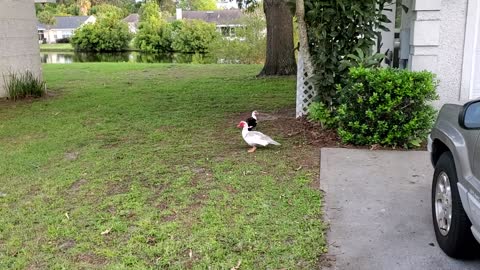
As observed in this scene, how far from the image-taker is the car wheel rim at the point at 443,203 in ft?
11.0

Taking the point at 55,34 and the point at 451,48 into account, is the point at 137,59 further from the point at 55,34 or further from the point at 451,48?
the point at 55,34

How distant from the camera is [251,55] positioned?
94.9ft

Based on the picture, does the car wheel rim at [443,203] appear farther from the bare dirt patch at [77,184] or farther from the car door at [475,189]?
the bare dirt patch at [77,184]

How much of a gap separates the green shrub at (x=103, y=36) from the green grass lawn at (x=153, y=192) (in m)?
38.5

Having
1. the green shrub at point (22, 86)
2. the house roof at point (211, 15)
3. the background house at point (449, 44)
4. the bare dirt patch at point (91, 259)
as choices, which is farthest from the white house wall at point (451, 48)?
the house roof at point (211, 15)

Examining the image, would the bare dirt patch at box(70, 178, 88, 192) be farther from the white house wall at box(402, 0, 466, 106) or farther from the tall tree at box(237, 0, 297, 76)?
the tall tree at box(237, 0, 297, 76)

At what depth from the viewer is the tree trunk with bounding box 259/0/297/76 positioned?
47.1 feet

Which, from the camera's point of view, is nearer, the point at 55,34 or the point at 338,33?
the point at 338,33

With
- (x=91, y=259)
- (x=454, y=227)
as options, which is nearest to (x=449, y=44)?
(x=454, y=227)

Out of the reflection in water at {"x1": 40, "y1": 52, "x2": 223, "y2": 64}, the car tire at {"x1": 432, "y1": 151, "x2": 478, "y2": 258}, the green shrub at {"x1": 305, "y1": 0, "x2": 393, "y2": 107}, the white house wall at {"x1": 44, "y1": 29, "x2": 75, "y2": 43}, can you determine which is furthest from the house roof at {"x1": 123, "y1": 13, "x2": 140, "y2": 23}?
the car tire at {"x1": 432, "y1": 151, "x2": 478, "y2": 258}

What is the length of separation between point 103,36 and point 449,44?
42917mm

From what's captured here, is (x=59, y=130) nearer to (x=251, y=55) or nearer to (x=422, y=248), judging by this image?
(x=422, y=248)

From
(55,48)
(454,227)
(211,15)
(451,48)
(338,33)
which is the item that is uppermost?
(211,15)

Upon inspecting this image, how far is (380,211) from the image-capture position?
4.13 metres
